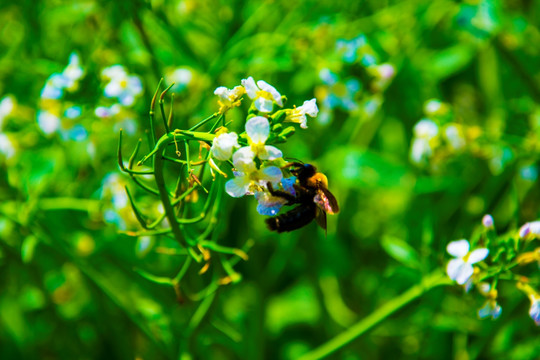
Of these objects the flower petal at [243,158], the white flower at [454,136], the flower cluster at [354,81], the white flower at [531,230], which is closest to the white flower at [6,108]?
the flower cluster at [354,81]

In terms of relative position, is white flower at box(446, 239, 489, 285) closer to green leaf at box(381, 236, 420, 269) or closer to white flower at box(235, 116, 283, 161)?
green leaf at box(381, 236, 420, 269)

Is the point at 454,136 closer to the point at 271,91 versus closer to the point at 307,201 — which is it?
the point at 307,201

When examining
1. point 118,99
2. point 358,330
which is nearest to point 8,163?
point 118,99

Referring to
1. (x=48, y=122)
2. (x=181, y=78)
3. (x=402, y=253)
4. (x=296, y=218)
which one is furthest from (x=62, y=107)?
(x=402, y=253)

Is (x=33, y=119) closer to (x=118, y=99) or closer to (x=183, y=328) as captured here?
(x=118, y=99)

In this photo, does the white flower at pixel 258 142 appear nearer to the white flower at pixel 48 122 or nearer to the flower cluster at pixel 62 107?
the flower cluster at pixel 62 107
